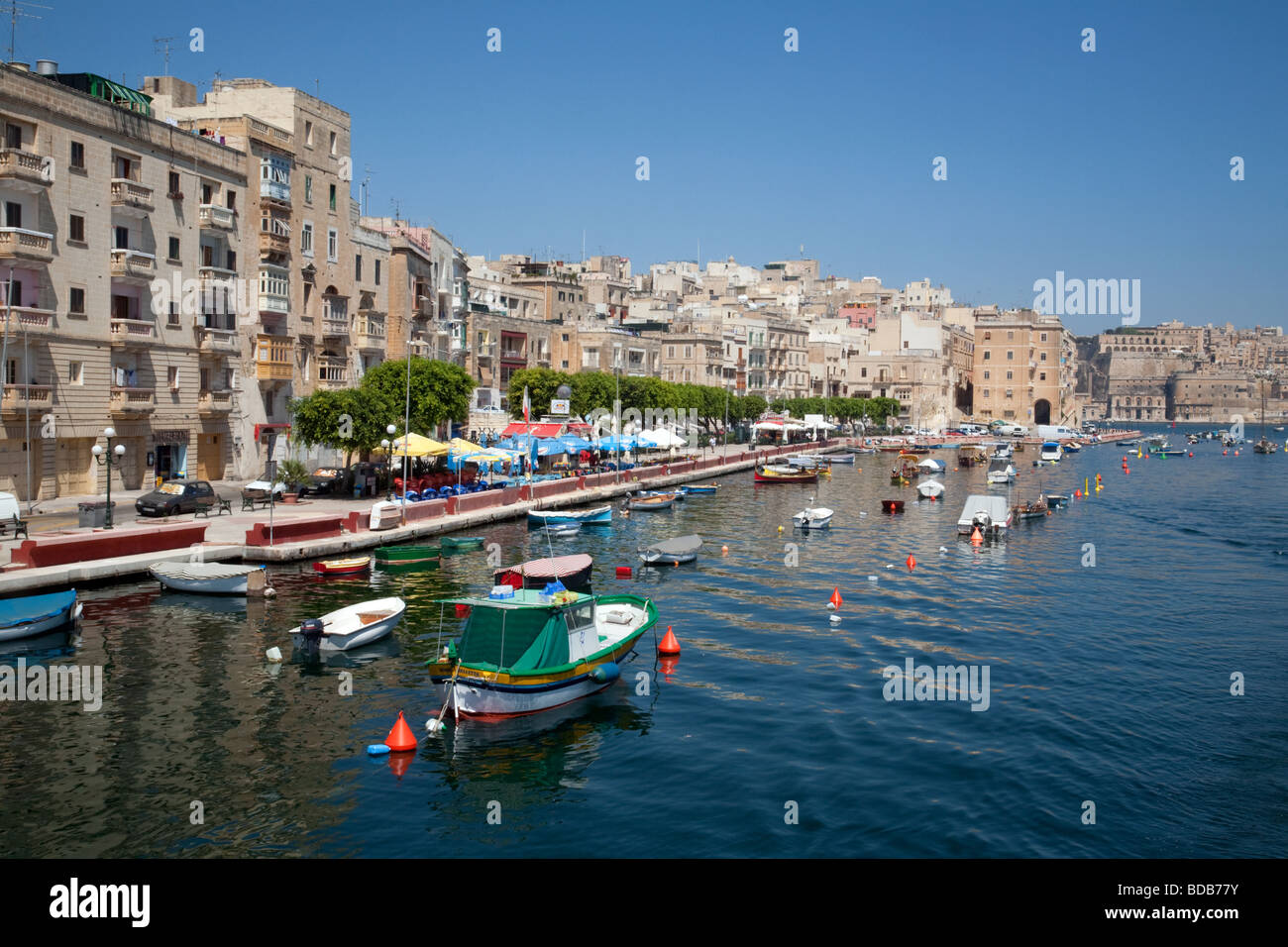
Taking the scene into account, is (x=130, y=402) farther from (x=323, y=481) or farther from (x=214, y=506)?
(x=323, y=481)

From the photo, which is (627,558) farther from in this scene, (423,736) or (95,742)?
(95,742)

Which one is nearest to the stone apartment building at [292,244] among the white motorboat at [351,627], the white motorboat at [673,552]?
the white motorboat at [673,552]

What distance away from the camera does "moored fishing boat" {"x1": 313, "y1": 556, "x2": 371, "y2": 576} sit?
37531mm

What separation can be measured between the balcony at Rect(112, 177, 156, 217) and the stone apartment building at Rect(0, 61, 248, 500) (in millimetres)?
63

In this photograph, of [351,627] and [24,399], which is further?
[24,399]

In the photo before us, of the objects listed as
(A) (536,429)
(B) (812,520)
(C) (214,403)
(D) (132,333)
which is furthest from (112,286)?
(B) (812,520)

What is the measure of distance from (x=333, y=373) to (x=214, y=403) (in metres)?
10.1

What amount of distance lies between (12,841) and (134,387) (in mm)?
35664

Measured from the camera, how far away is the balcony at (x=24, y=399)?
4122 centimetres

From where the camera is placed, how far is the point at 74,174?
148 ft

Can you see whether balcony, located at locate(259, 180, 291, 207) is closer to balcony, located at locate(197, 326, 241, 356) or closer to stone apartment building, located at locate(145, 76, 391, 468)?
stone apartment building, located at locate(145, 76, 391, 468)

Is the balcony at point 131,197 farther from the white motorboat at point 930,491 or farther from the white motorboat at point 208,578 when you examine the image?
the white motorboat at point 930,491

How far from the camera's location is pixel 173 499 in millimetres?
43406

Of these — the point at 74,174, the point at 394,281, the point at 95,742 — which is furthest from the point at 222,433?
the point at 95,742
